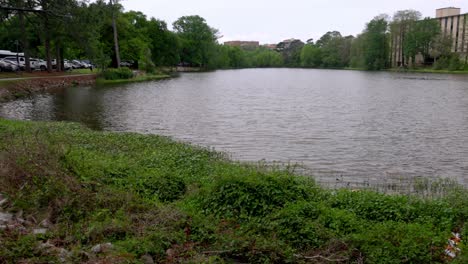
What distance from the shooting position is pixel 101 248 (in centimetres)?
634

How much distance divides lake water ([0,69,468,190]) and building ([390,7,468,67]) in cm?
8978

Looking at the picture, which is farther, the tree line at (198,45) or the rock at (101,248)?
the tree line at (198,45)

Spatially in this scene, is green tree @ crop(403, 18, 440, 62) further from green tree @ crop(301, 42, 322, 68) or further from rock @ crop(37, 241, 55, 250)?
rock @ crop(37, 241, 55, 250)

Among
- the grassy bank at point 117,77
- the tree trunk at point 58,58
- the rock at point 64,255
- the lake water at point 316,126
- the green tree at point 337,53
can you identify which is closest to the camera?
the rock at point 64,255

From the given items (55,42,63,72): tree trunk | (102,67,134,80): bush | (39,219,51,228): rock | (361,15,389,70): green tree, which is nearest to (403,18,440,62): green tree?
(361,15,389,70): green tree

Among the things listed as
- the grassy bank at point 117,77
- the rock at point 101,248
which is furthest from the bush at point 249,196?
the grassy bank at point 117,77

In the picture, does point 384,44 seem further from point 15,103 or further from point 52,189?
point 52,189

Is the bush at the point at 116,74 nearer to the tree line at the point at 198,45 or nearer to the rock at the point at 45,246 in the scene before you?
the tree line at the point at 198,45

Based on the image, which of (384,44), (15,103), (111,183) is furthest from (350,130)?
(384,44)

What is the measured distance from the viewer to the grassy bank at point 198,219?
6520mm

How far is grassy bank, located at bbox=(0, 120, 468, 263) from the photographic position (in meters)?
6.52

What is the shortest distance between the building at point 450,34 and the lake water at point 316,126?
89782 mm

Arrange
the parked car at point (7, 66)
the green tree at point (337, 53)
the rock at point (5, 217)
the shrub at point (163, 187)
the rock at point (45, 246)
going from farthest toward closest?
the green tree at point (337, 53) → the parked car at point (7, 66) → the shrub at point (163, 187) → the rock at point (5, 217) → the rock at point (45, 246)

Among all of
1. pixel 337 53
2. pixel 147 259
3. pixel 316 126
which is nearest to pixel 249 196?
pixel 147 259
